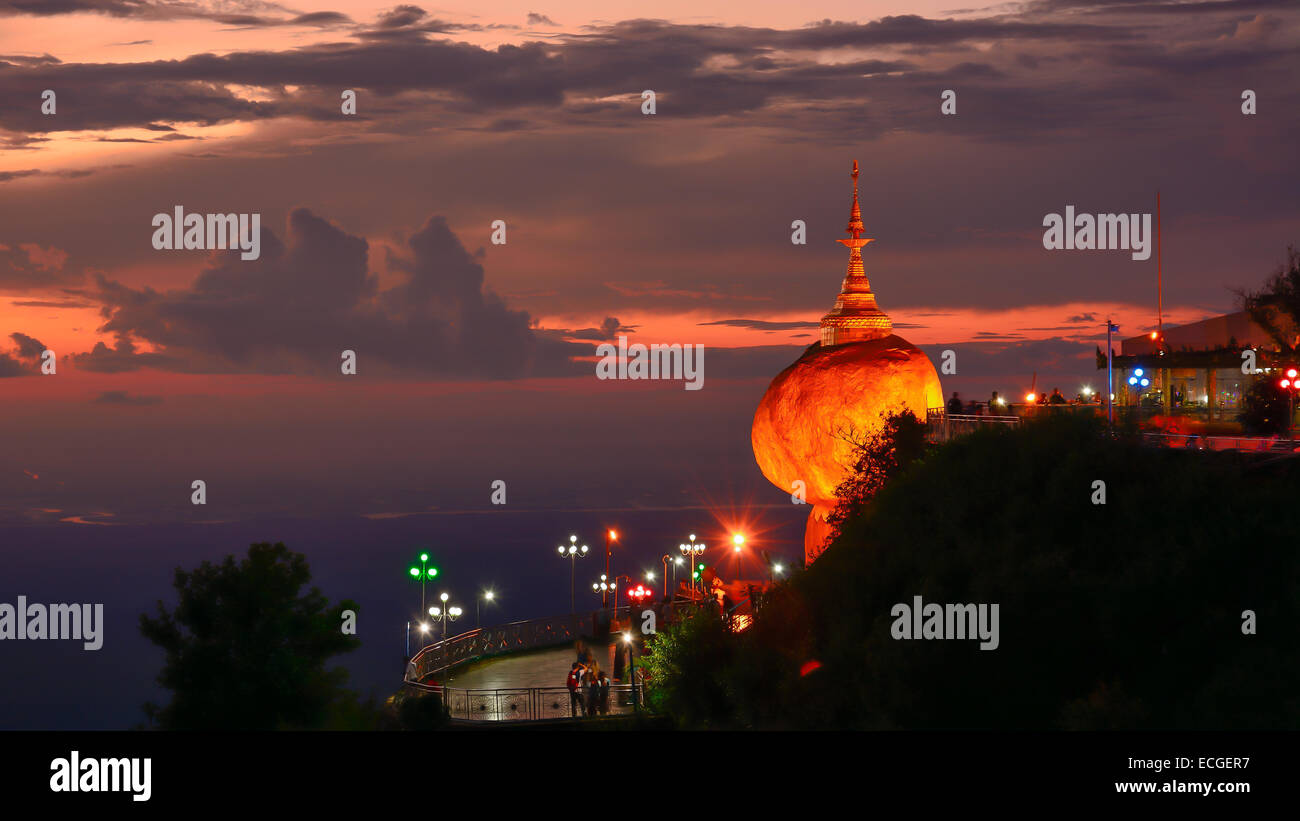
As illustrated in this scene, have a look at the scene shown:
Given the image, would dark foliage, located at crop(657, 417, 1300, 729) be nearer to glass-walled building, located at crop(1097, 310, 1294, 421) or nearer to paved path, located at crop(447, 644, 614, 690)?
paved path, located at crop(447, 644, 614, 690)

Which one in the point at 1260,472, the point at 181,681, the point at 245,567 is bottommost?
the point at 181,681

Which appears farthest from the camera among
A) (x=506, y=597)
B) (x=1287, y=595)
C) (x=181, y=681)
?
(x=506, y=597)

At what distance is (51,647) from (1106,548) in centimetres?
17772

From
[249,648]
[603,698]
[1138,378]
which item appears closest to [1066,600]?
[1138,378]

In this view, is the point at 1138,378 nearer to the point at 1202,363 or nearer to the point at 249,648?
the point at 1202,363

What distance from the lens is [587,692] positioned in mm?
29312

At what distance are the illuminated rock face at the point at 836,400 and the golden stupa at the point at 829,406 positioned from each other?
0.09 feet

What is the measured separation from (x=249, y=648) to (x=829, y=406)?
16388mm

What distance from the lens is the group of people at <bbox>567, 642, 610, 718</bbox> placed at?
28359 millimetres
